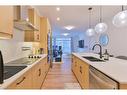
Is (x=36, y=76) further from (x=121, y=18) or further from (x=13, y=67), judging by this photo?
(x=121, y=18)

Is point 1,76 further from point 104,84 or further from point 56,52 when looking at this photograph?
point 56,52

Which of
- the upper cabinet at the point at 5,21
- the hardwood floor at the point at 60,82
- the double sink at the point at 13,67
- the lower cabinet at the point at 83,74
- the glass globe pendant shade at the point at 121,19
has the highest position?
the glass globe pendant shade at the point at 121,19

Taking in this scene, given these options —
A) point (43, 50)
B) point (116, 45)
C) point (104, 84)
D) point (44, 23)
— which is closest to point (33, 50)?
point (43, 50)

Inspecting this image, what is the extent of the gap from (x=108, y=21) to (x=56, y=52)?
208 inches

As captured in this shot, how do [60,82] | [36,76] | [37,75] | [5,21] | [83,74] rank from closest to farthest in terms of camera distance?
[5,21], [36,76], [37,75], [83,74], [60,82]

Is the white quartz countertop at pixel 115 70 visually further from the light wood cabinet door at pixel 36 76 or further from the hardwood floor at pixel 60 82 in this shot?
the hardwood floor at pixel 60 82

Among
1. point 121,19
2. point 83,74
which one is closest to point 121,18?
point 121,19

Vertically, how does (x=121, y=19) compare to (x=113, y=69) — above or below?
above

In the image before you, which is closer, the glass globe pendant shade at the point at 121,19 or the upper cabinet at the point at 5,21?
the upper cabinet at the point at 5,21

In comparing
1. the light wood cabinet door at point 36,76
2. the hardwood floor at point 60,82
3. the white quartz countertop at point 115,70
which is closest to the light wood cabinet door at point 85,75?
the white quartz countertop at point 115,70

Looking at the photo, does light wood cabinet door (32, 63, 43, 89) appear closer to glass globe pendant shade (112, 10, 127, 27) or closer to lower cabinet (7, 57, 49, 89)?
lower cabinet (7, 57, 49, 89)

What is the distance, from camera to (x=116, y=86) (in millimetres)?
1652

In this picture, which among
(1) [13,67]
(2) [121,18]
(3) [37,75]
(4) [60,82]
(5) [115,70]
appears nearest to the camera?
(5) [115,70]

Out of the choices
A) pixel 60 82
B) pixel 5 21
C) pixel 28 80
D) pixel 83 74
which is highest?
pixel 5 21
